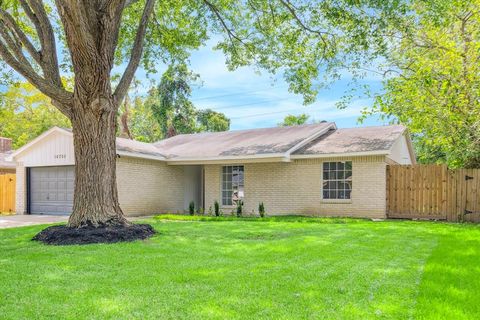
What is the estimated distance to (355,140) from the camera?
16500mm

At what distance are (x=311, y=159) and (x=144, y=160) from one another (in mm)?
6914

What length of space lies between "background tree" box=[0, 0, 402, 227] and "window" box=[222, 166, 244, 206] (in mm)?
4489

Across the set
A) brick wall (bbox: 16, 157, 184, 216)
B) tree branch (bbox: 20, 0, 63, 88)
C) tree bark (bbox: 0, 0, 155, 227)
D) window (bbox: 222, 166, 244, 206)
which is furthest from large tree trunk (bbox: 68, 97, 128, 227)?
window (bbox: 222, 166, 244, 206)

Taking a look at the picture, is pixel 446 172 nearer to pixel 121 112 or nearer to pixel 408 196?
pixel 408 196

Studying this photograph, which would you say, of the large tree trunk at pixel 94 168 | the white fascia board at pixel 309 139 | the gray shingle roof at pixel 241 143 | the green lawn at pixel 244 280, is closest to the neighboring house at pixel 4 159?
the gray shingle roof at pixel 241 143

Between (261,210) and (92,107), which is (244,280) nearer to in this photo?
(92,107)

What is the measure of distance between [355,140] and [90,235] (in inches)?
445

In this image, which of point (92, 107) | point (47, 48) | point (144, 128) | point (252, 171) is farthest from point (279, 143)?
point (144, 128)

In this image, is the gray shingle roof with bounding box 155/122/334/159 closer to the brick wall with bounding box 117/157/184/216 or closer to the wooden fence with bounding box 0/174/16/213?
the brick wall with bounding box 117/157/184/216

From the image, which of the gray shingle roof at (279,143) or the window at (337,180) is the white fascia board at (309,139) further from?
the window at (337,180)

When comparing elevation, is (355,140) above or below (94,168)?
above

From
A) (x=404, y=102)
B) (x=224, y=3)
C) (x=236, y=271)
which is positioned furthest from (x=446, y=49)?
(x=236, y=271)

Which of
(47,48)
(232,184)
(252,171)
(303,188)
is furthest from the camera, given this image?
(232,184)

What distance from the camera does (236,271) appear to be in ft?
17.3
